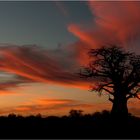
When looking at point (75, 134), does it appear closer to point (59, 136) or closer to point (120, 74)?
point (59, 136)

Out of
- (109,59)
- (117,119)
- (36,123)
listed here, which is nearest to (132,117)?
(117,119)

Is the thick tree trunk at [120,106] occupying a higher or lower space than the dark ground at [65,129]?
A: higher

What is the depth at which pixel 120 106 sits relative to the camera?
43.6 metres

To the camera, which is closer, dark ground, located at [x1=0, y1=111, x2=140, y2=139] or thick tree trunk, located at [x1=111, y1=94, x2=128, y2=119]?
dark ground, located at [x1=0, y1=111, x2=140, y2=139]

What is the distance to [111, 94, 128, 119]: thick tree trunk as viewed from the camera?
43562 millimetres

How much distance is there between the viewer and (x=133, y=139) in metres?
28.6

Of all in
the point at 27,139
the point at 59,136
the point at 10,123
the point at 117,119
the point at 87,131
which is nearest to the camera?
the point at 27,139

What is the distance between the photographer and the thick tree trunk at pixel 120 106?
43.6 meters

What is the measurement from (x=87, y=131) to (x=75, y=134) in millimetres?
1700

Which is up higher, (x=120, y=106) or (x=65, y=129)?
(x=120, y=106)

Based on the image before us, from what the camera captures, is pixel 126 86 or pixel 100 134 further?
pixel 126 86

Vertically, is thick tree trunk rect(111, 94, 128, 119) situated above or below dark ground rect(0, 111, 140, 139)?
above

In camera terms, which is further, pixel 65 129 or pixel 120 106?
pixel 120 106

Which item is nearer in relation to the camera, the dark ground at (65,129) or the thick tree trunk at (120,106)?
the dark ground at (65,129)
